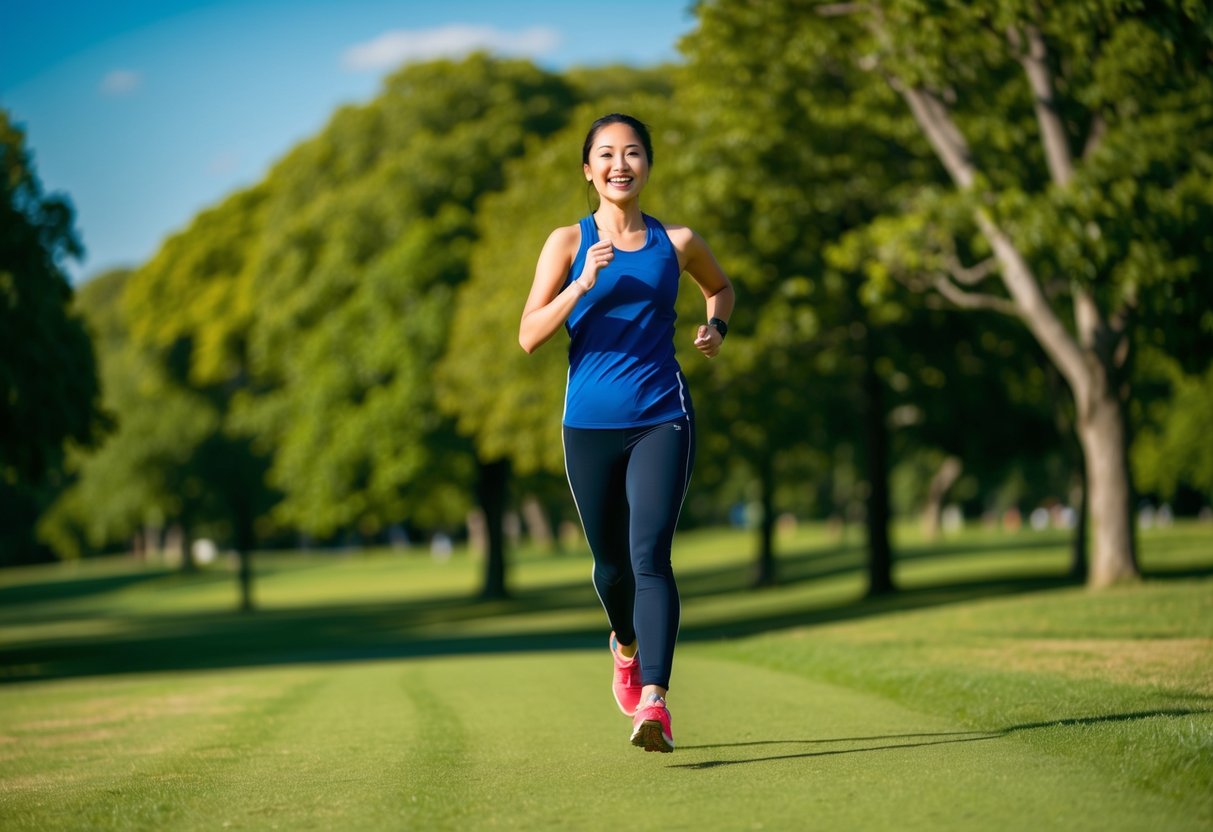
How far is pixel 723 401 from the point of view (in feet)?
94.9

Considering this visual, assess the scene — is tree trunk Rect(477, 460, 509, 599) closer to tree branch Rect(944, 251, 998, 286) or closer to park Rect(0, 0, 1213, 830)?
park Rect(0, 0, 1213, 830)

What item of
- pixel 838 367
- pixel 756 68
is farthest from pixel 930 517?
pixel 756 68

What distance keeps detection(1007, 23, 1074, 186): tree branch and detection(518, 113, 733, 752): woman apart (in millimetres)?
13702

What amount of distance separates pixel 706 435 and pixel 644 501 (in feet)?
75.8

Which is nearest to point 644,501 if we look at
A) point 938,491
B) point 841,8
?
point 841,8

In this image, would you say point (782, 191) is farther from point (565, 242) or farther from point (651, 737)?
point (651, 737)

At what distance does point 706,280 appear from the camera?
23.9ft

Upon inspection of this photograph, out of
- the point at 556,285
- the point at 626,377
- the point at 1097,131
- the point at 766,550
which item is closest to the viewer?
the point at 626,377

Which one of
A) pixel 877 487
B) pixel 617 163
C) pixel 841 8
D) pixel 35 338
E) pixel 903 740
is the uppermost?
pixel 841 8

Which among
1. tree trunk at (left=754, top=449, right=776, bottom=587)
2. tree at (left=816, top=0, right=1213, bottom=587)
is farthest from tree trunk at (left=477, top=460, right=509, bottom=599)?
tree at (left=816, top=0, right=1213, bottom=587)

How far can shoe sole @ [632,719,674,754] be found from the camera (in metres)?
6.28

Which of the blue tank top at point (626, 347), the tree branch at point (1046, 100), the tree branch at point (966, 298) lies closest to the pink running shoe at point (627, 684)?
the blue tank top at point (626, 347)

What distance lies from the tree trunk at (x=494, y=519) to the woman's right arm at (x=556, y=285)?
34.3 m

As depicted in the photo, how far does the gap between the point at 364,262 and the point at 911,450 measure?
53.2 ft
